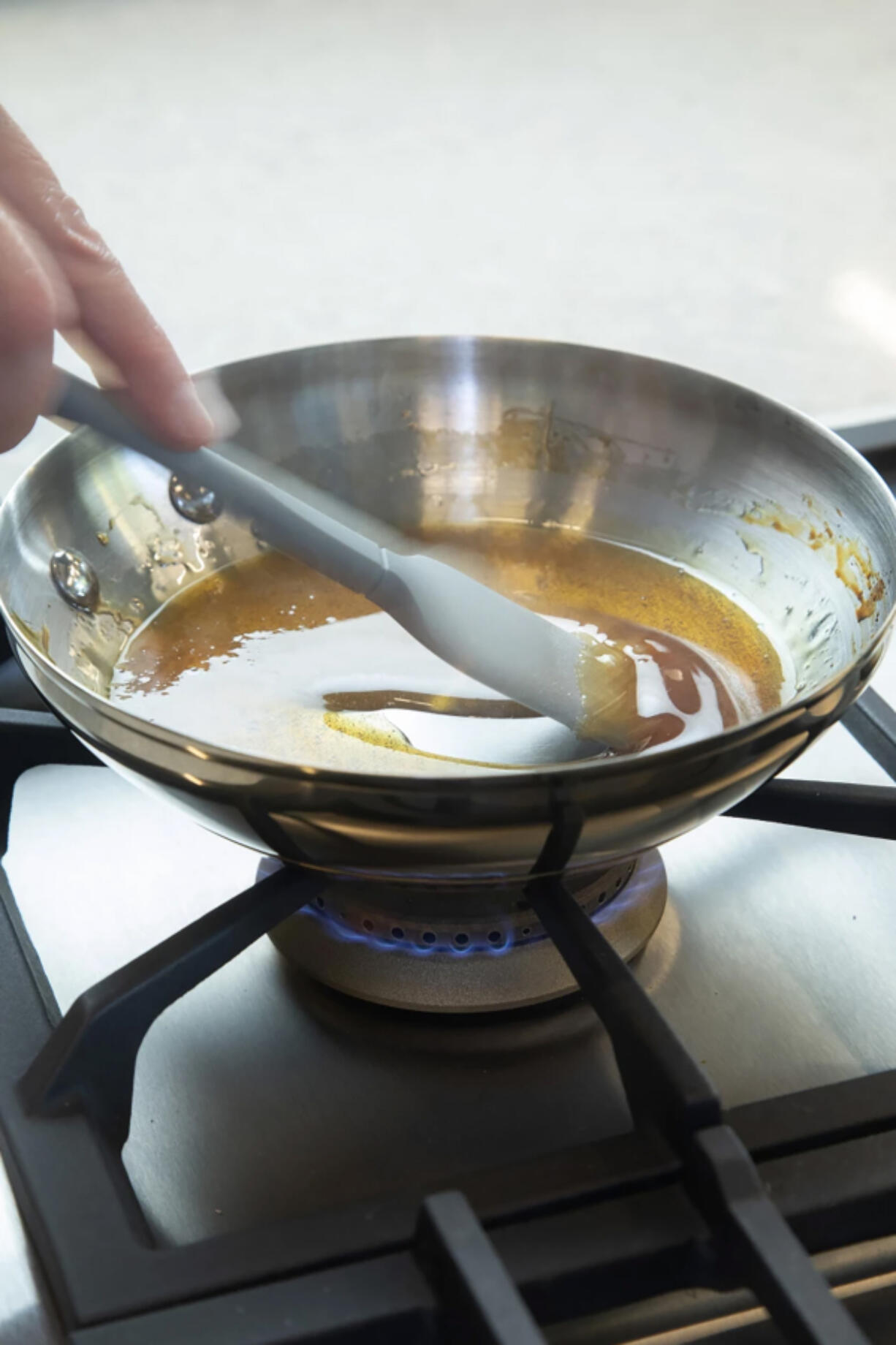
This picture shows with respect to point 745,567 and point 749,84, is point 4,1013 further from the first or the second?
point 749,84

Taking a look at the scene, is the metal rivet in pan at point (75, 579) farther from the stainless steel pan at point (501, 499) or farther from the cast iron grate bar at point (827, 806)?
the cast iron grate bar at point (827, 806)

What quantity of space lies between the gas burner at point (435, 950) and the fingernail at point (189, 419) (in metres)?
0.15

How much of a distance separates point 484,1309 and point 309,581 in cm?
30

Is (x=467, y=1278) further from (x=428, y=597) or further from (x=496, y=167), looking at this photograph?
(x=496, y=167)

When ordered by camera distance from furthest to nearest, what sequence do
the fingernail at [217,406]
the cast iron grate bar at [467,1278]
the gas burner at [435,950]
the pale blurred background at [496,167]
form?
the pale blurred background at [496,167], the fingernail at [217,406], the gas burner at [435,950], the cast iron grate bar at [467,1278]

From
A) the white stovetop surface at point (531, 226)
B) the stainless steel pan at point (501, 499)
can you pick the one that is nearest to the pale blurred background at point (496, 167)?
the white stovetop surface at point (531, 226)

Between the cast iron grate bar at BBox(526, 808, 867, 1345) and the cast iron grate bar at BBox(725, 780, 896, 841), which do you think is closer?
the cast iron grate bar at BBox(526, 808, 867, 1345)

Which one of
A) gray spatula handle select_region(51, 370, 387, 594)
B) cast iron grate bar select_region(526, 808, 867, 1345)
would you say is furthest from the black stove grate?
gray spatula handle select_region(51, 370, 387, 594)

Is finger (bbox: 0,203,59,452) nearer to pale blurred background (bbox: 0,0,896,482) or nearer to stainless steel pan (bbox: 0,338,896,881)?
stainless steel pan (bbox: 0,338,896,881)

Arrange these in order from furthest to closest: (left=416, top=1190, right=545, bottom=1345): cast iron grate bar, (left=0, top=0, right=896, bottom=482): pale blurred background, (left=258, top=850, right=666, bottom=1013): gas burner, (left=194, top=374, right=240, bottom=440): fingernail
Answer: (left=0, top=0, right=896, bottom=482): pale blurred background
(left=194, top=374, right=240, bottom=440): fingernail
(left=258, top=850, right=666, bottom=1013): gas burner
(left=416, top=1190, right=545, bottom=1345): cast iron grate bar

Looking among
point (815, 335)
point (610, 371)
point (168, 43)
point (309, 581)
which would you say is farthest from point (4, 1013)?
point (168, 43)

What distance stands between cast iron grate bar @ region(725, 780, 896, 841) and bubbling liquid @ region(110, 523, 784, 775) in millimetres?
27

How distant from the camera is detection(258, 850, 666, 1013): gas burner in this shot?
1.24 ft

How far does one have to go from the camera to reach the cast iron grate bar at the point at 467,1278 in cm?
26
